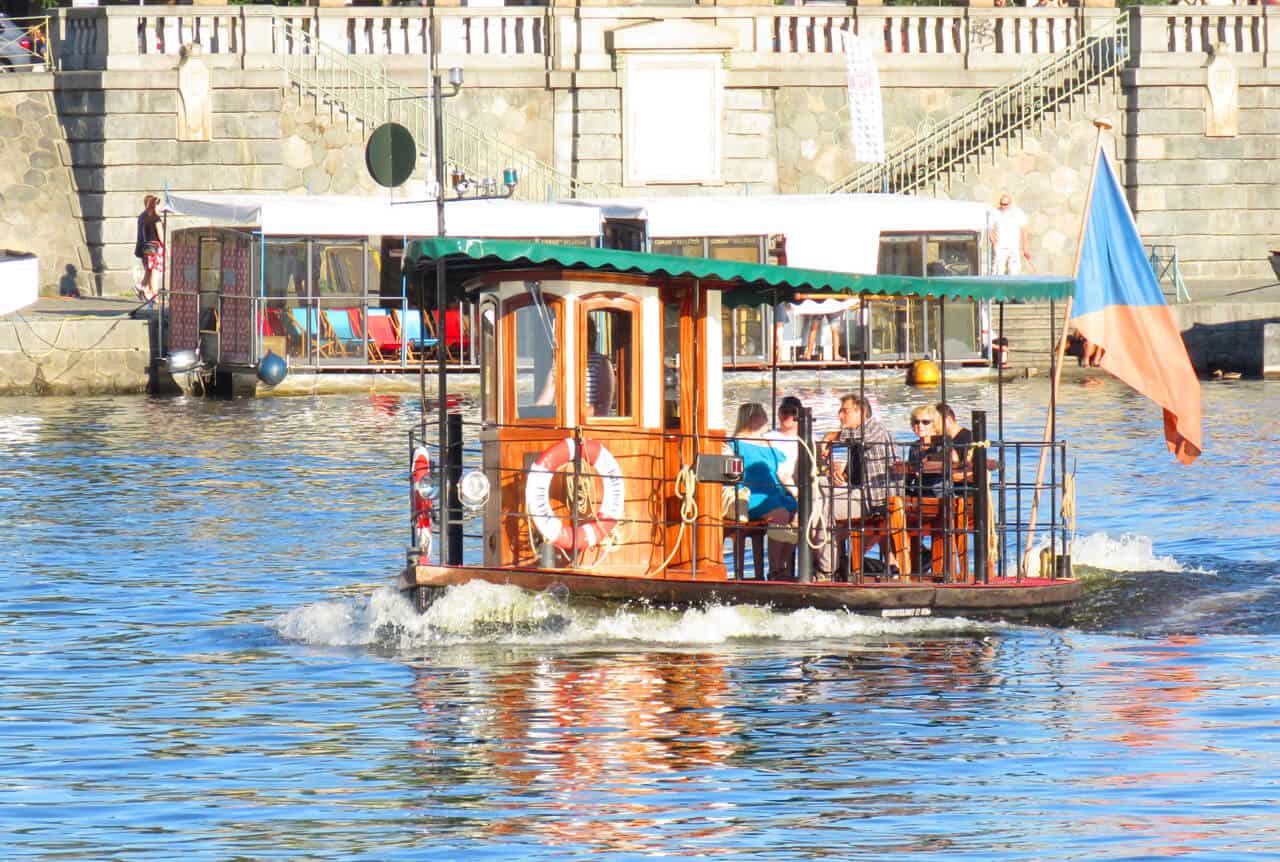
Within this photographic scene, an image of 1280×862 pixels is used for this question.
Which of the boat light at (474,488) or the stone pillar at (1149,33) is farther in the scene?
the stone pillar at (1149,33)

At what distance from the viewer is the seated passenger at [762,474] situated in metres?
17.0

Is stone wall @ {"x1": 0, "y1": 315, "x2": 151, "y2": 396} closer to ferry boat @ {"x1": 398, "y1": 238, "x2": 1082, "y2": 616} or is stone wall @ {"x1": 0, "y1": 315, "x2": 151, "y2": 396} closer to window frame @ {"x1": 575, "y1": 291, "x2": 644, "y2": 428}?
ferry boat @ {"x1": 398, "y1": 238, "x2": 1082, "y2": 616}

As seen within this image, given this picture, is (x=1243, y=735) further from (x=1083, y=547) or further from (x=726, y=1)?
(x=726, y=1)

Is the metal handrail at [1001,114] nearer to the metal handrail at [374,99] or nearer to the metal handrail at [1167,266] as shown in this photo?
the metal handrail at [1167,266]

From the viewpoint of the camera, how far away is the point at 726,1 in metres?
43.5

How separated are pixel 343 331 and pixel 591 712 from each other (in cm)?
2376

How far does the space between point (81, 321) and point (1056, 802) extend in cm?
2664

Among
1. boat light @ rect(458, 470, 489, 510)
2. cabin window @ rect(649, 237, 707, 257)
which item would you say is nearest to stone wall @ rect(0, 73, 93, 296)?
cabin window @ rect(649, 237, 707, 257)

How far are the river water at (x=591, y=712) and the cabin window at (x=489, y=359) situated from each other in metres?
1.49

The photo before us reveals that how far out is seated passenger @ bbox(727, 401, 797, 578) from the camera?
17031mm

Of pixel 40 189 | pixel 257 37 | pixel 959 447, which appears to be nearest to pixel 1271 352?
pixel 257 37

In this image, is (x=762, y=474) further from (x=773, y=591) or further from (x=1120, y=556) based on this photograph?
(x=1120, y=556)

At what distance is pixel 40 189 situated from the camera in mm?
42000

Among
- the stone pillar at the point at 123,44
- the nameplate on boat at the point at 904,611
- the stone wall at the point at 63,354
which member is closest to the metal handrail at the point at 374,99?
the stone pillar at the point at 123,44
